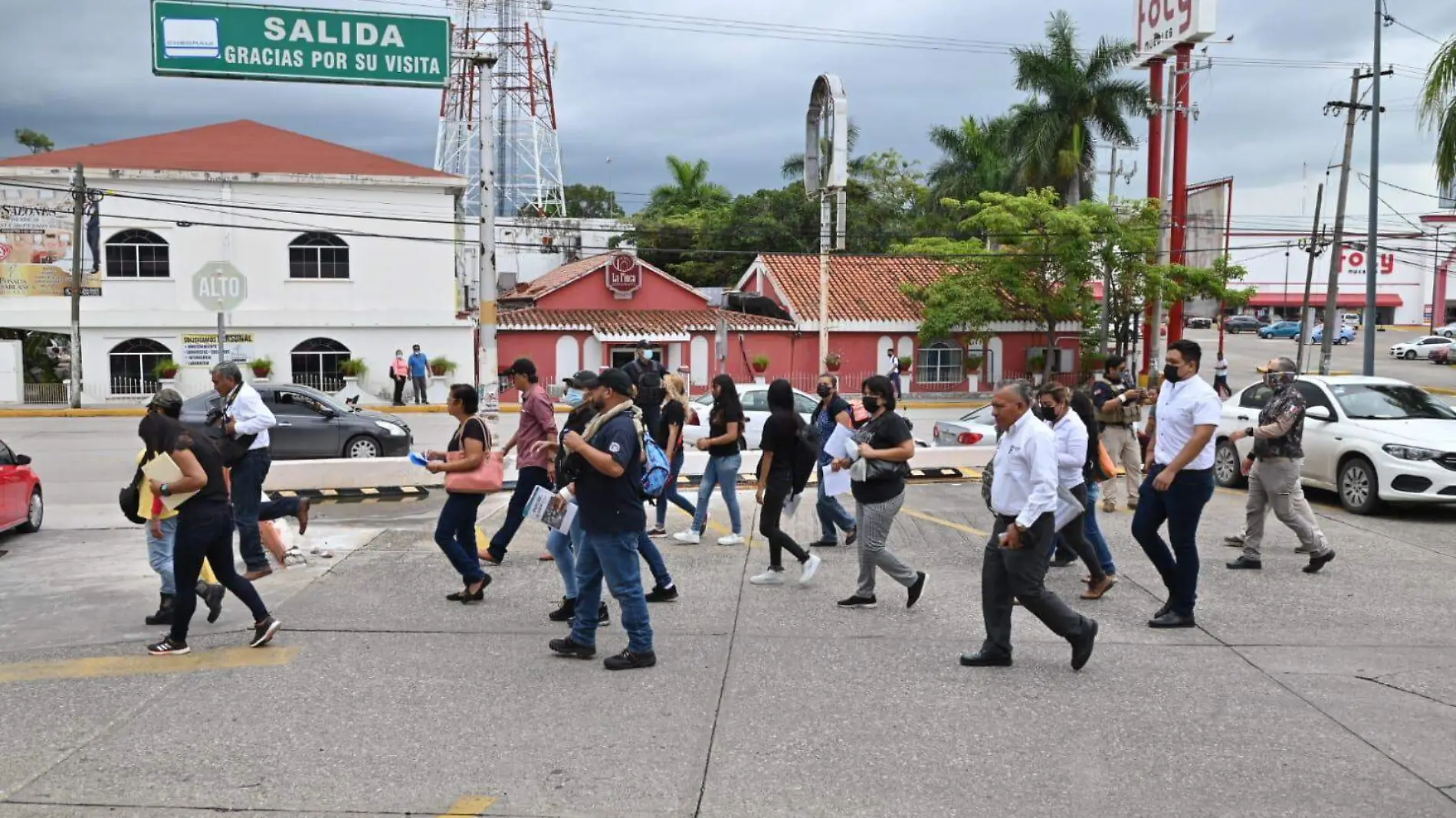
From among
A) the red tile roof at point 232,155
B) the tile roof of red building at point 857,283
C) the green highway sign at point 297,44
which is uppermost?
the red tile roof at point 232,155

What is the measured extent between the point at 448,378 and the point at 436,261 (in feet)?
11.7

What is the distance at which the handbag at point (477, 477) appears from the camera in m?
7.75

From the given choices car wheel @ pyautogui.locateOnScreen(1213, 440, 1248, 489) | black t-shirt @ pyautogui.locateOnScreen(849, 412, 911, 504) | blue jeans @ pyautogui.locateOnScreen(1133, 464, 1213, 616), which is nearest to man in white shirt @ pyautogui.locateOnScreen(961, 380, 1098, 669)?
black t-shirt @ pyautogui.locateOnScreen(849, 412, 911, 504)

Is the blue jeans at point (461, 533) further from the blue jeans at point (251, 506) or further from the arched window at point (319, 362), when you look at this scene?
the arched window at point (319, 362)

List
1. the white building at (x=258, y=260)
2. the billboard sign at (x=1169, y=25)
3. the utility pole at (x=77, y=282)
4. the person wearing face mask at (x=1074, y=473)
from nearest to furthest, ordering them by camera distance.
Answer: the person wearing face mask at (x=1074, y=473) → the billboard sign at (x=1169, y=25) → the utility pole at (x=77, y=282) → the white building at (x=258, y=260)

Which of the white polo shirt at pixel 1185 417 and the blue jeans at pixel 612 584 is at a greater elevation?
the white polo shirt at pixel 1185 417

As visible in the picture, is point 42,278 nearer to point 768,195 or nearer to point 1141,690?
point 768,195

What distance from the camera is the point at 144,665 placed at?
670 cm

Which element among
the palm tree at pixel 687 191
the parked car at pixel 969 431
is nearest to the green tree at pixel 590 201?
the palm tree at pixel 687 191

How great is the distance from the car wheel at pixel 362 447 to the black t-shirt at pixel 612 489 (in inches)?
481

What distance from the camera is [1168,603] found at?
7.58 m

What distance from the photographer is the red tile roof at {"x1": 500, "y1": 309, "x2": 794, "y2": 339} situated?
122ft

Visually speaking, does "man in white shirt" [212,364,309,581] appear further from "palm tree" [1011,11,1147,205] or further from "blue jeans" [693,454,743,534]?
"palm tree" [1011,11,1147,205]

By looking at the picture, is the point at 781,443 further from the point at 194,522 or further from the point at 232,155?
the point at 232,155
